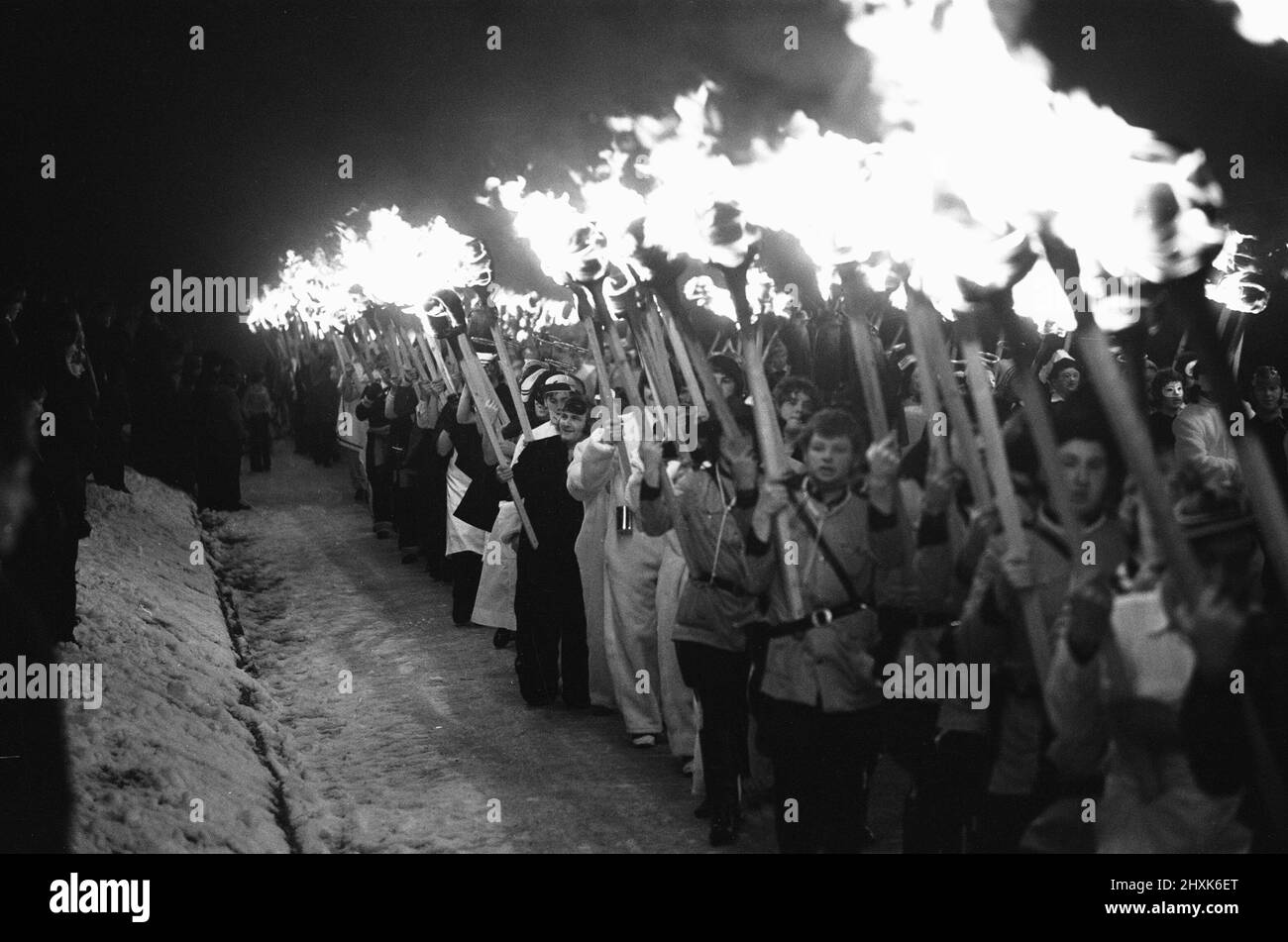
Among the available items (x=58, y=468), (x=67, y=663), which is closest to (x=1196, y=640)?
(x=67, y=663)

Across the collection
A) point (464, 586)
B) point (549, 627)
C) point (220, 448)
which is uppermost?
point (220, 448)

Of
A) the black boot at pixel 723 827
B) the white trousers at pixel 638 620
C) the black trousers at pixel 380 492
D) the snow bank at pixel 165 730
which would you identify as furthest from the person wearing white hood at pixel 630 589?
the black trousers at pixel 380 492

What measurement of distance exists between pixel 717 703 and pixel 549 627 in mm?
2615

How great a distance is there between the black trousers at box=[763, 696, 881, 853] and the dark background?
5.03 metres

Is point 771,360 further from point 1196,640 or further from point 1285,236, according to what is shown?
point 1196,640

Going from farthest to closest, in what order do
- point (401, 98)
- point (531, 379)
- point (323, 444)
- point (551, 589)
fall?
point (323, 444) → point (401, 98) → point (531, 379) → point (551, 589)

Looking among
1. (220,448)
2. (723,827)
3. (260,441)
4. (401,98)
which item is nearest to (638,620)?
(723,827)

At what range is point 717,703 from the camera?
20.9 ft

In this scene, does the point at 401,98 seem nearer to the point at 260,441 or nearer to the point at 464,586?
the point at 260,441

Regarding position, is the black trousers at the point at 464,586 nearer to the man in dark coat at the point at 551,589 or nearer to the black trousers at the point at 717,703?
the man in dark coat at the point at 551,589

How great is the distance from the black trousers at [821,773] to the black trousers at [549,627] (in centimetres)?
347

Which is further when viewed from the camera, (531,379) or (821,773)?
(531,379)
